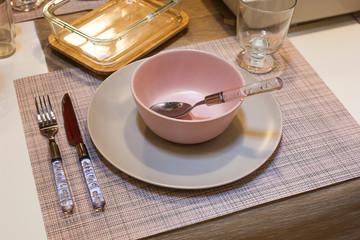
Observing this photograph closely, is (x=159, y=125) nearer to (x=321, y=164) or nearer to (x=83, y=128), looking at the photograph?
(x=83, y=128)

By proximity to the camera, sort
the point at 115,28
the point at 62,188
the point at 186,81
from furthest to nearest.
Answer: the point at 115,28 < the point at 186,81 < the point at 62,188

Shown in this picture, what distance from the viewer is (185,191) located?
1.98 ft

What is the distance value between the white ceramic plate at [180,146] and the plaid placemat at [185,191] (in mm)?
25

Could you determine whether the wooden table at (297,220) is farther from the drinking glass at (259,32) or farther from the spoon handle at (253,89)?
the drinking glass at (259,32)

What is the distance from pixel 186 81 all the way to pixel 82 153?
0.75 ft

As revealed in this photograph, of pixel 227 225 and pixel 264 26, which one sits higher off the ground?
pixel 264 26

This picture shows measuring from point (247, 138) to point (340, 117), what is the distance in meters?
0.20

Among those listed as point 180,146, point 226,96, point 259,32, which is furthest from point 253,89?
point 259,32

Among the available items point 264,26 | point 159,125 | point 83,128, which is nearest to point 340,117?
point 264,26

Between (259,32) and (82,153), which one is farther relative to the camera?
(259,32)

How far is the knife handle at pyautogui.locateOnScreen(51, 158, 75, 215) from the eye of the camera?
22.5 inches

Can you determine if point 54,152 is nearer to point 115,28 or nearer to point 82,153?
point 82,153

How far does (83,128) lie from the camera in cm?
70

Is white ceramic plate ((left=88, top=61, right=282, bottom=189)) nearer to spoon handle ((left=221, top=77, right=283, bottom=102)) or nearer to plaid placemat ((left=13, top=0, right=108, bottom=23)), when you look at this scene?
spoon handle ((left=221, top=77, right=283, bottom=102))
